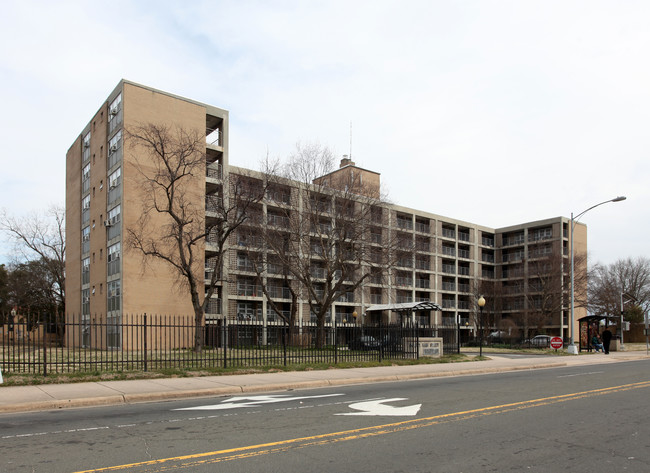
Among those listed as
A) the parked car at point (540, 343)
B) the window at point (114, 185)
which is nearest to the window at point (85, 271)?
the window at point (114, 185)

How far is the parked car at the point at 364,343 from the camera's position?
22.7 m

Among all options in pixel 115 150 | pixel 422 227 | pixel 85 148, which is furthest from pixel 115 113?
pixel 422 227

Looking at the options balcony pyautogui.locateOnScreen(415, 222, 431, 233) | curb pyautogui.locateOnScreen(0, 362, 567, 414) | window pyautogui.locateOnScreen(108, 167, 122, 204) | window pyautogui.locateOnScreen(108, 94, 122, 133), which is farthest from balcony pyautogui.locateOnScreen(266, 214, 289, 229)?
balcony pyautogui.locateOnScreen(415, 222, 431, 233)

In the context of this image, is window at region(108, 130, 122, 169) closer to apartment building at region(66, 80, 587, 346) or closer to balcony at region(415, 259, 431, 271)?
apartment building at region(66, 80, 587, 346)

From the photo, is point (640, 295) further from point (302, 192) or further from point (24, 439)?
point (24, 439)

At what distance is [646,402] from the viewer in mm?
11500

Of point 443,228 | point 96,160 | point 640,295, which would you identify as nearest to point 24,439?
point 96,160

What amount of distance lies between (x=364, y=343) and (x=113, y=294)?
26.4 meters

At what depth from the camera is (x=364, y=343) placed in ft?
75.9

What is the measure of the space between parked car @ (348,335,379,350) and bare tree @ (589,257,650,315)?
67.9 m

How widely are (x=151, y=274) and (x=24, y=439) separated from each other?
35.8 m

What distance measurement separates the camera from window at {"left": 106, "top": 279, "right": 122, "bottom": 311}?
41.5 meters

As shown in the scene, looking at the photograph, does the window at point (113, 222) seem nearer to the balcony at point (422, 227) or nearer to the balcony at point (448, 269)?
the balcony at point (422, 227)

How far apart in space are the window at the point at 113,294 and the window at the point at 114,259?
2.88ft
